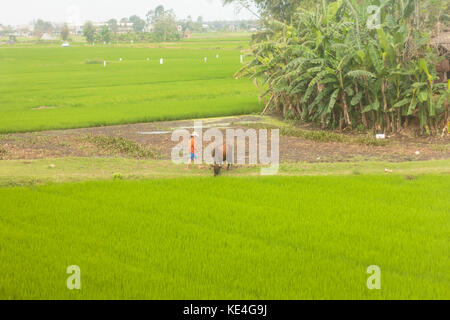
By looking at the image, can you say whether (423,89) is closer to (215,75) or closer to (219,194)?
(219,194)

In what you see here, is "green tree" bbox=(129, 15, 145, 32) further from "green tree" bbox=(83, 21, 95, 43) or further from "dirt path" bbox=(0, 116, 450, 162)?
"dirt path" bbox=(0, 116, 450, 162)

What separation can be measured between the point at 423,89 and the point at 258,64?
581cm

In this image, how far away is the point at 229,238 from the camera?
6.92m

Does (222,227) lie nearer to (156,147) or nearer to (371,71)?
(156,147)

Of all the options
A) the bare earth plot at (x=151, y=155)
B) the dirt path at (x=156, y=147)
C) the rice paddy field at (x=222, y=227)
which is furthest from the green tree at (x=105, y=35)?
the rice paddy field at (x=222, y=227)

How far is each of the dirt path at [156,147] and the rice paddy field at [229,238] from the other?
93.9 inches

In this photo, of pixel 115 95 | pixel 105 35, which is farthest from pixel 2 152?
pixel 105 35

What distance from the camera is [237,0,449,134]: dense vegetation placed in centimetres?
1406

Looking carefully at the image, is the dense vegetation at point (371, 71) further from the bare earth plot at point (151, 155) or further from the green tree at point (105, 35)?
the green tree at point (105, 35)

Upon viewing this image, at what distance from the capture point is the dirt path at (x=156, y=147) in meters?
12.3

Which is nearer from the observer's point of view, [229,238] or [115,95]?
[229,238]

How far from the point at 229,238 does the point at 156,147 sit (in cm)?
686

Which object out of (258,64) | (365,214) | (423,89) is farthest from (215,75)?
(365,214)

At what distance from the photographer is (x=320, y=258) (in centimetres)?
626
